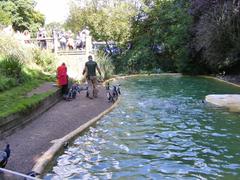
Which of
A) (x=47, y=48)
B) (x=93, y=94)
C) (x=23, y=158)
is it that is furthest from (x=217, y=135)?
(x=47, y=48)

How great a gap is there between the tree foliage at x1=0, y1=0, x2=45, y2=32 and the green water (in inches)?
1080

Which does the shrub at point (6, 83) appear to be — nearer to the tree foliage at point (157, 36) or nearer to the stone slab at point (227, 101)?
the stone slab at point (227, 101)

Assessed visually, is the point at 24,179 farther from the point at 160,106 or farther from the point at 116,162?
the point at 160,106

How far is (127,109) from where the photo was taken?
54.3 feet

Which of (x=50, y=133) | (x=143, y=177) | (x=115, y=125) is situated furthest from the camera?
(x=115, y=125)

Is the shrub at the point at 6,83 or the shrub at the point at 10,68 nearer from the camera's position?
the shrub at the point at 6,83

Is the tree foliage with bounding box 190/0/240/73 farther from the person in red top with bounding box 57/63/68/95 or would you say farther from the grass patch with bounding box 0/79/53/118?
the grass patch with bounding box 0/79/53/118

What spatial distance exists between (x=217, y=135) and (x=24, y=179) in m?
7.70

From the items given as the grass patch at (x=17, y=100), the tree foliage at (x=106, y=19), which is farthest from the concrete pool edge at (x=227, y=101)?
the tree foliage at (x=106, y=19)

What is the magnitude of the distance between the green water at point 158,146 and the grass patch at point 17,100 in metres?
2.14

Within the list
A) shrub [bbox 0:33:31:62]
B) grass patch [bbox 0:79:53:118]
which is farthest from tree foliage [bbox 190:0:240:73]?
grass patch [bbox 0:79:53:118]

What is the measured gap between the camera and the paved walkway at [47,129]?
8.73 m

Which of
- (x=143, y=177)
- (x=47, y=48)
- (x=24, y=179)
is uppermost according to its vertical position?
(x=47, y=48)

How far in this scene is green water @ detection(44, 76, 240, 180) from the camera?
8.35 metres
